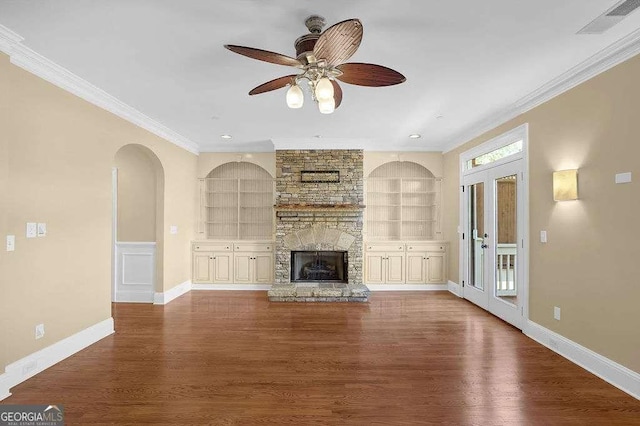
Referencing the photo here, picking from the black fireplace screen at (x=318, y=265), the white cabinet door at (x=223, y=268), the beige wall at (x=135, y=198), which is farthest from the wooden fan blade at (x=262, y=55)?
the white cabinet door at (x=223, y=268)

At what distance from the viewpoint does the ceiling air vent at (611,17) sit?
2.17 metres

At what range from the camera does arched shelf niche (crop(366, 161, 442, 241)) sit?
667cm

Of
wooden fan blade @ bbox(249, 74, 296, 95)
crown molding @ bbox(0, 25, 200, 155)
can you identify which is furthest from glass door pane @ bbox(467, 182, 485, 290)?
crown molding @ bbox(0, 25, 200, 155)

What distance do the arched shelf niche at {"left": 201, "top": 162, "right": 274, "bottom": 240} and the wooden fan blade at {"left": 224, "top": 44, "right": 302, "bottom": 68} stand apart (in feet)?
14.9

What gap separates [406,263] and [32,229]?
18.2 ft

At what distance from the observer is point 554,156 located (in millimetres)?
3525

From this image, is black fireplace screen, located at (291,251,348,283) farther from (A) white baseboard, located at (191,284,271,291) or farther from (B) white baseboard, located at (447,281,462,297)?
(B) white baseboard, located at (447,281,462,297)

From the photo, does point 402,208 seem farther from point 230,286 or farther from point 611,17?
point 611,17

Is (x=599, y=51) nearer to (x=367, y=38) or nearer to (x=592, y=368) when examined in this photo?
(x=367, y=38)

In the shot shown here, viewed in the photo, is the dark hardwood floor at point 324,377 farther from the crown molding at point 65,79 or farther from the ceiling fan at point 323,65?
the crown molding at point 65,79

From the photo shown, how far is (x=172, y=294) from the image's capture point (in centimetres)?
564

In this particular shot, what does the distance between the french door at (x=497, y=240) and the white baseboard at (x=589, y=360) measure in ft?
1.17

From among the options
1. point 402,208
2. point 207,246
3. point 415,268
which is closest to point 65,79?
point 207,246

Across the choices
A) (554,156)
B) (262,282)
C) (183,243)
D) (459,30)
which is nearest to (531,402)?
(554,156)
